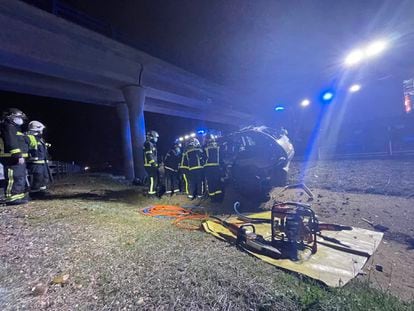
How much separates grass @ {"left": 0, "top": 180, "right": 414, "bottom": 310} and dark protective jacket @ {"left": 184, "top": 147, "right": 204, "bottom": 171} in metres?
3.43

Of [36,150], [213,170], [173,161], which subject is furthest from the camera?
[173,161]

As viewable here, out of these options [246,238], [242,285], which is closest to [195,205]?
[246,238]

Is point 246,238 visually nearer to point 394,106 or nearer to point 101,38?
point 101,38

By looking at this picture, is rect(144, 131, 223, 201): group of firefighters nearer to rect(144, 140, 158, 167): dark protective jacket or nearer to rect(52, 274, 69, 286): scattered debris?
rect(144, 140, 158, 167): dark protective jacket

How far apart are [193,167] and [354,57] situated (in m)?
12.0

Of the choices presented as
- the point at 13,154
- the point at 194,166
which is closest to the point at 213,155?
the point at 194,166

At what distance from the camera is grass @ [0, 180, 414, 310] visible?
217 cm

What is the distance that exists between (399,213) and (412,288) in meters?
3.11

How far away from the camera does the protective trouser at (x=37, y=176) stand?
263 inches

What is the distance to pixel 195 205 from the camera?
22.4ft

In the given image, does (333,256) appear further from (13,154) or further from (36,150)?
(36,150)

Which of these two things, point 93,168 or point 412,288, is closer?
point 412,288

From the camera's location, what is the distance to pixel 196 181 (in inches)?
291

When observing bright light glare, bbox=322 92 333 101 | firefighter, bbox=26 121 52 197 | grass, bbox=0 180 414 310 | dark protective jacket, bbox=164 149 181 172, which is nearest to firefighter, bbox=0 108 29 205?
firefighter, bbox=26 121 52 197
